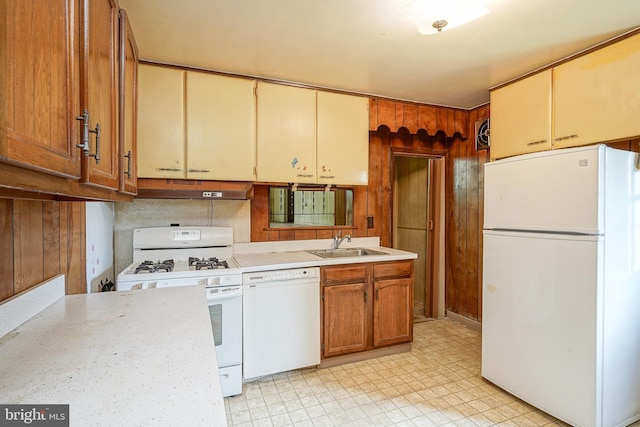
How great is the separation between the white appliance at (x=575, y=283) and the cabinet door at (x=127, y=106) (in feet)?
7.39

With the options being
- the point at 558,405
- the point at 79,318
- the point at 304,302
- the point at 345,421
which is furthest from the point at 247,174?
the point at 558,405

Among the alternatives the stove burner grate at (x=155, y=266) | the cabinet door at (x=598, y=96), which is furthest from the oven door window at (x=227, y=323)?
the cabinet door at (x=598, y=96)

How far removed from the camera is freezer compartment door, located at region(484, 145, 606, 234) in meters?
1.75

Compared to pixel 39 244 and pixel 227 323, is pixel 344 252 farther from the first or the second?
pixel 39 244

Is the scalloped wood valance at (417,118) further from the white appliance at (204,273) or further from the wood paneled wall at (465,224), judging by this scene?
the white appliance at (204,273)

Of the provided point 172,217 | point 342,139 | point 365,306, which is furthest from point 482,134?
point 172,217

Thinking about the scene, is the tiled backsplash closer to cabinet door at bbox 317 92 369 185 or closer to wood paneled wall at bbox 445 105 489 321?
cabinet door at bbox 317 92 369 185

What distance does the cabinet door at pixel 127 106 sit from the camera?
4.27 feet

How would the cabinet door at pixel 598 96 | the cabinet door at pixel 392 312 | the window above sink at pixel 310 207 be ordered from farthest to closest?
1. the window above sink at pixel 310 207
2. the cabinet door at pixel 392 312
3. the cabinet door at pixel 598 96

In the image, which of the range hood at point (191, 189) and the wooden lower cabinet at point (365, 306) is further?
the wooden lower cabinet at point (365, 306)

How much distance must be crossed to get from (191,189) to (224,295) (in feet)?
2.71

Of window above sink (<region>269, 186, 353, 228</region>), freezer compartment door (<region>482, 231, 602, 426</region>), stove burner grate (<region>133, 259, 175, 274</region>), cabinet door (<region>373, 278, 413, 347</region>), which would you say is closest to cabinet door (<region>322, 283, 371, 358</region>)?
cabinet door (<region>373, 278, 413, 347</region>)

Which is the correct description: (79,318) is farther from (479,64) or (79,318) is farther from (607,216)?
(479,64)

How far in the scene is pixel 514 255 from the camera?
2168mm
